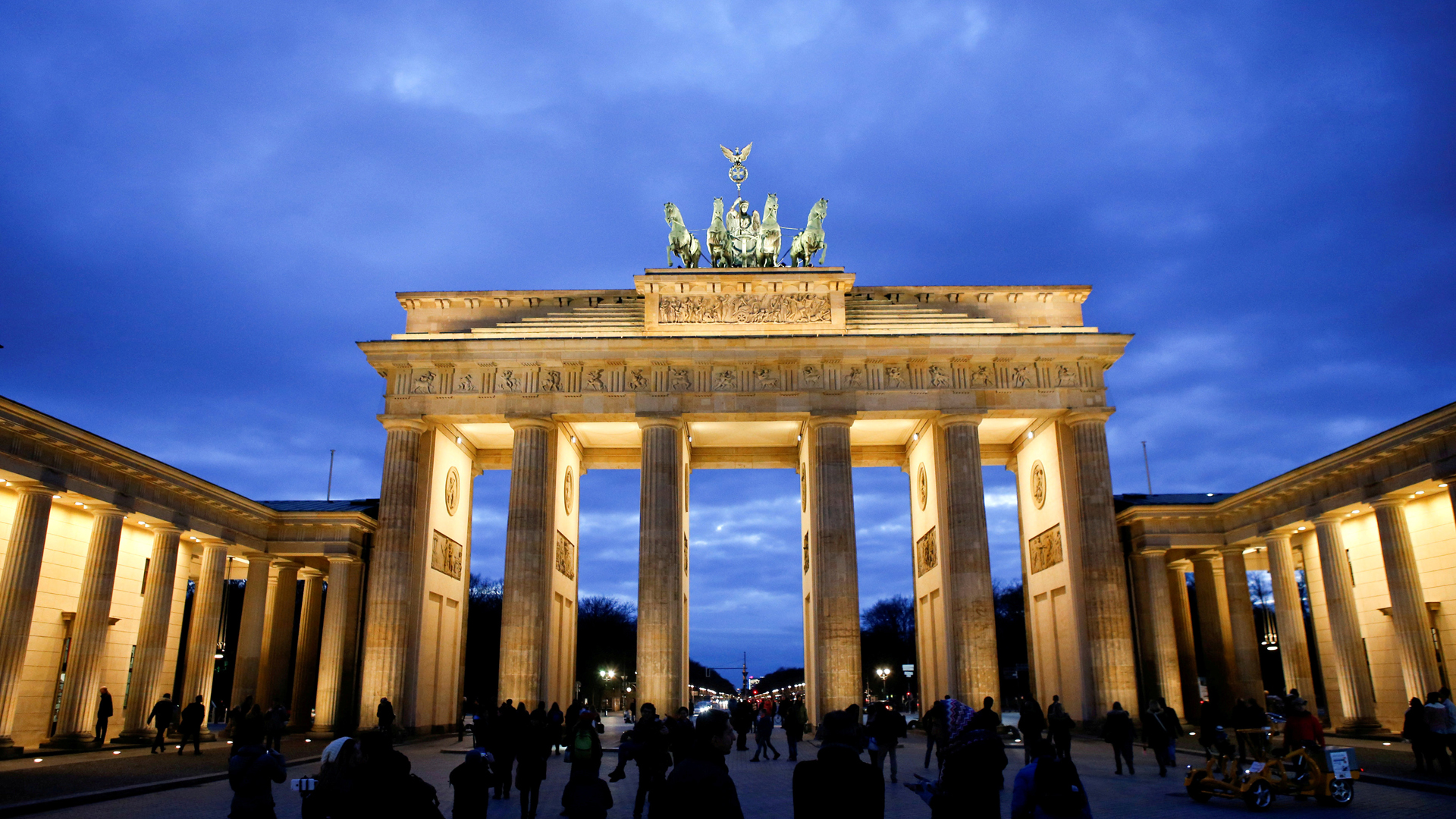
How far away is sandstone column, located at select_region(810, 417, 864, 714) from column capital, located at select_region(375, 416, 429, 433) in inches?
556

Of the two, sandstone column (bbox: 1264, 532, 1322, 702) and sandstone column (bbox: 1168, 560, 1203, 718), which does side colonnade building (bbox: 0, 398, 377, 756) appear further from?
sandstone column (bbox: 1264, 532, 1322, 702)

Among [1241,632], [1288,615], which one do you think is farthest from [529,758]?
[1241,632]

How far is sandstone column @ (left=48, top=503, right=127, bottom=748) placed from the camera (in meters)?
26.7

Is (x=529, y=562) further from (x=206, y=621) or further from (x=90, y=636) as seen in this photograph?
(x=90, y=636)

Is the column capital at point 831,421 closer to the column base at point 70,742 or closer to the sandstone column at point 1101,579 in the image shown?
the sandstone column at point 1101,579

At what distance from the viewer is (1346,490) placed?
92.5ft

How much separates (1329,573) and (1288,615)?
4382 millimetres

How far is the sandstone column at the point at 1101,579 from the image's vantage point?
105 ft

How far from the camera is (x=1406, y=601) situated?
26.6 m

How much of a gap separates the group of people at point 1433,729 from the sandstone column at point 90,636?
31.3m

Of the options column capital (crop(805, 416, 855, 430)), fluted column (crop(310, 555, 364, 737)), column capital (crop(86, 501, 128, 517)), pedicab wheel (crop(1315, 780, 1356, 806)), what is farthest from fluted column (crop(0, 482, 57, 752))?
pedicab wheel (crop(1315, 780, 1356, 806))

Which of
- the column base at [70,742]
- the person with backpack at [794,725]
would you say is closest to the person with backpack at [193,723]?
the column base at [70,742]

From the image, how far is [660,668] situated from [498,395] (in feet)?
36.9

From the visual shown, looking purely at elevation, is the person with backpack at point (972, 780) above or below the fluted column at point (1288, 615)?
below
